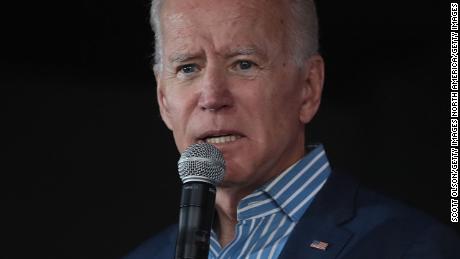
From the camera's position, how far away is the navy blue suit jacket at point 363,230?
8.71 feet

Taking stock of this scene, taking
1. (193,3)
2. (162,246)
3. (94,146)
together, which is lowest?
(162,246)

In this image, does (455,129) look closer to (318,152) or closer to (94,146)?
(318,152)

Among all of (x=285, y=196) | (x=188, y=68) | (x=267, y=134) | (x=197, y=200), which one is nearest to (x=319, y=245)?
(x=285, y=196)

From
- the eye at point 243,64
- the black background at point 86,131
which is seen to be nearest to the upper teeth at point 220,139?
the eye at point 243,64

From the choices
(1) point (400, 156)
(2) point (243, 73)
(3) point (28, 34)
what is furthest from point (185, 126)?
(3) point (28, 34)

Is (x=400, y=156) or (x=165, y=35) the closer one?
(x=165, y=35)

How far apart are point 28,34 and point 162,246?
40.2 inches

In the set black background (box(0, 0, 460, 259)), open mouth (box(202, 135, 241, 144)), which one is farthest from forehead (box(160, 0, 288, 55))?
black background (box(0, 0, 460, 259))

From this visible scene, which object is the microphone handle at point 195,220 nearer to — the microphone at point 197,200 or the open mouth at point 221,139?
the microphone at point 197,200

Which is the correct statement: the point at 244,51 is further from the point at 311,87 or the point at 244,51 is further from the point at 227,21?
the point at 311,87

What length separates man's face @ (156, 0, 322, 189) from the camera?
2697 millimetres

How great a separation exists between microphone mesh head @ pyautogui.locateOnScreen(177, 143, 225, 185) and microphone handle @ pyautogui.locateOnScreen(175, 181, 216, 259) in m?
0.02

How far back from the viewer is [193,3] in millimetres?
2863

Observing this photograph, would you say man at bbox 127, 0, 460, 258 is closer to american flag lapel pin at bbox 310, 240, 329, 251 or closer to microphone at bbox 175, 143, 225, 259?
american flag lapel pin at bbox 310, 240, 329, 251
